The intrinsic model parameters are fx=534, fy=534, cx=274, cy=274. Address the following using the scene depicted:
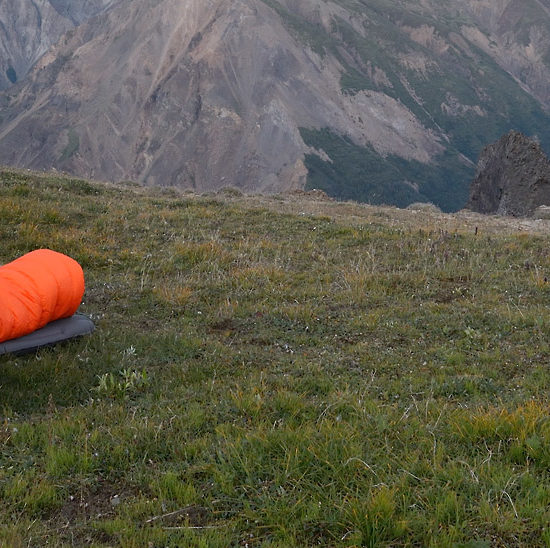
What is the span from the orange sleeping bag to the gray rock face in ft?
104

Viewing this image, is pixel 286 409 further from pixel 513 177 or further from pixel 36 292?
pixel 513 177

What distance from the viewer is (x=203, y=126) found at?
13925 centimetres

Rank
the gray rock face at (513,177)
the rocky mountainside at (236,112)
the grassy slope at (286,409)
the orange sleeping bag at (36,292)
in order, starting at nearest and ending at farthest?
1. the grassy slope at (286,409)
2. the orange sleeping bag at (36,292)
3. the gray rock face at (513,177)
4. the rocky mountainside at (236,112)

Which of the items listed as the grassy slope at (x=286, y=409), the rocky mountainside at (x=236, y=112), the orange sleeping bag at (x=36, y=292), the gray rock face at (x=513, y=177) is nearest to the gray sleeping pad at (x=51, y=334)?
the orange sleeping bag at (x=36, y=292)

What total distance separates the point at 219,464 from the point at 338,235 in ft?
34.2

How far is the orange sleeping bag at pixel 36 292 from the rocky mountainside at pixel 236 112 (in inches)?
4425

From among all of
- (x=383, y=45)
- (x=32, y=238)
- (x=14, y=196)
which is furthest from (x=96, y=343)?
(x=383, y=45)

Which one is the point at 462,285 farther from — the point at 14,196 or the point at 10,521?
the point at 14,196

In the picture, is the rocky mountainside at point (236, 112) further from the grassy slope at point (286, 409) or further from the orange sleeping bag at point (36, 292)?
the orange sleeping bag at point (36, 292)

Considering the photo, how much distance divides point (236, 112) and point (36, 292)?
13802cm

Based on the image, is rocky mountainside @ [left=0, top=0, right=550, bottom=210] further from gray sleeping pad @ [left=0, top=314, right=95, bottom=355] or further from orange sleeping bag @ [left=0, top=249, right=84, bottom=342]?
orange sleeping bag @ [left=0, top=249, right=84, bottom=342]

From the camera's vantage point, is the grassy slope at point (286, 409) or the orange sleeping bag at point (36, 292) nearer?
the grassy slope at point (286, 409)

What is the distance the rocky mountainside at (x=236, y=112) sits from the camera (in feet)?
432

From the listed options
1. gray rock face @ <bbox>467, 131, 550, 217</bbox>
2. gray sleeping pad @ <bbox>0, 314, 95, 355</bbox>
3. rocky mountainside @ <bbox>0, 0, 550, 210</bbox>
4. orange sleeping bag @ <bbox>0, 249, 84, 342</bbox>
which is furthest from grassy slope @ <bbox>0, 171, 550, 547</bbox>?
rocky mountainside @ <bbox>0, 0, 550, 210</bbox>
